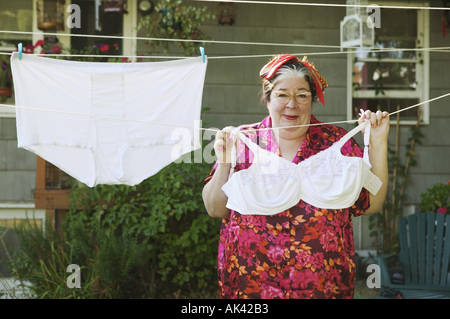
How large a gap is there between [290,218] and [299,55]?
129 inches

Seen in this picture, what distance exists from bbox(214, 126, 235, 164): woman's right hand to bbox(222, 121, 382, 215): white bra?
0.10 ft

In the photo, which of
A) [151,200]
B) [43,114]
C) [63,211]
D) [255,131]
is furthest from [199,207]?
[255,131]

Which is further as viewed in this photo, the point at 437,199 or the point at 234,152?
the point at 437,199

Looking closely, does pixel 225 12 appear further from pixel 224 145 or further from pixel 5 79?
pixel 224 145

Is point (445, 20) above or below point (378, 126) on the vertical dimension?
above

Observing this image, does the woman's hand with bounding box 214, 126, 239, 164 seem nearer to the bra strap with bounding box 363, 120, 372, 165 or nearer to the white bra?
the white bra

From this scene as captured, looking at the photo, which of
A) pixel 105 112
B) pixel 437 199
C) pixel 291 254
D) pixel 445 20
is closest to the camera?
pixel 291 254

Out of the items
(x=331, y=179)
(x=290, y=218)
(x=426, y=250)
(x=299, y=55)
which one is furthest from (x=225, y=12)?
(x=290, y=218)

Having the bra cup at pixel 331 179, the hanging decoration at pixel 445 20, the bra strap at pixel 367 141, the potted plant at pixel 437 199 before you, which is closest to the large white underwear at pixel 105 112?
the bra cup at pixel 331 179

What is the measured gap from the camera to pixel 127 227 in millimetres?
4844

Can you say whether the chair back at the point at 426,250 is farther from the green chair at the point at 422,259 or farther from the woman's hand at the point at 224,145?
the woman's hand at the point at 224,145

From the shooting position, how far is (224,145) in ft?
8.50

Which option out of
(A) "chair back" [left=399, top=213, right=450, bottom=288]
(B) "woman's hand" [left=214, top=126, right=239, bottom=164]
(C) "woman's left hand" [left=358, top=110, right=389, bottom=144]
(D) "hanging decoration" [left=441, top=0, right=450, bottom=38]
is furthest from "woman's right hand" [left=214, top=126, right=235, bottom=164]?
(D) "hanging decoration" [left=441, top=0, right=450, bottom=38]
